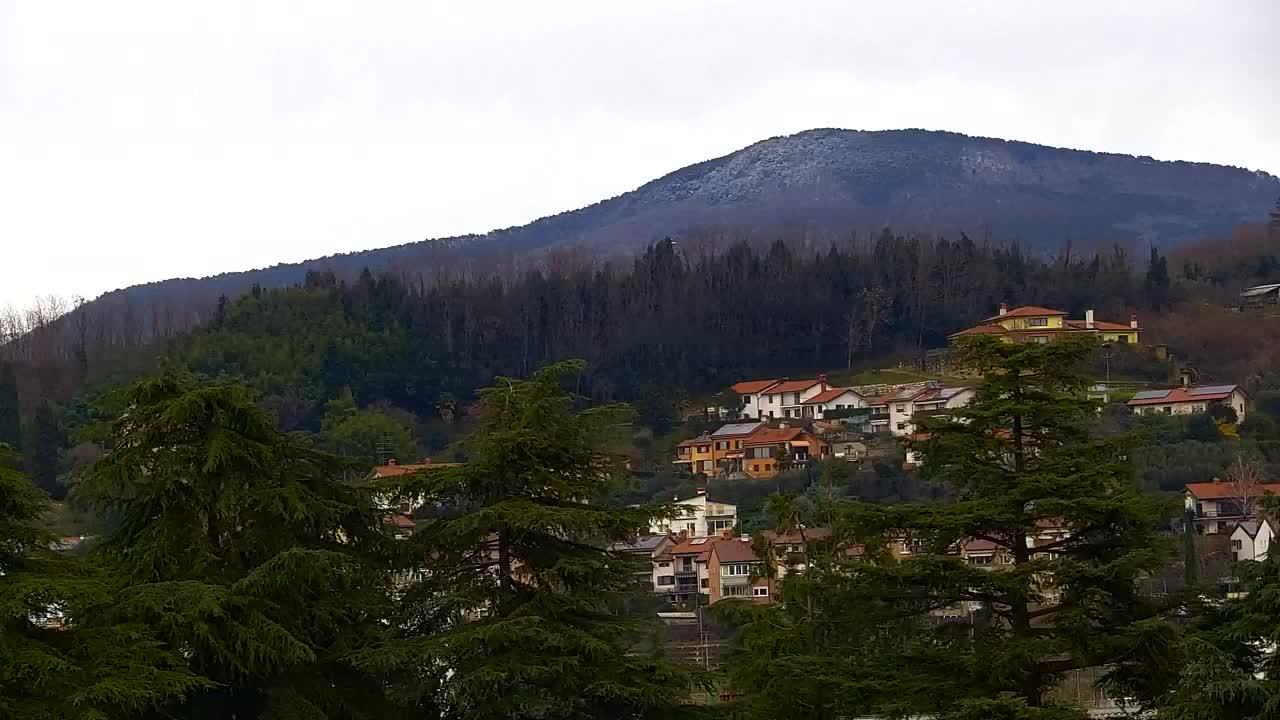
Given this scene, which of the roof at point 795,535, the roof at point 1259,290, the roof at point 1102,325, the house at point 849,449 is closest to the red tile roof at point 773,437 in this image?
the house at point 849,449

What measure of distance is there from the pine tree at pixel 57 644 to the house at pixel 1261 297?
88329mm

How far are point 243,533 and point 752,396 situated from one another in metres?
69.0

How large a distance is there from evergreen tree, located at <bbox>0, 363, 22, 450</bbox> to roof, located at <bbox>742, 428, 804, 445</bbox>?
98.0 ft

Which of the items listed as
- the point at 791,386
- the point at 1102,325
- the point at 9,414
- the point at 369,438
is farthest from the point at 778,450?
the point at 9,414

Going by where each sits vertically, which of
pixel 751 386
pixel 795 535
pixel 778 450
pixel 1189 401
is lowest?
pixel 778 450

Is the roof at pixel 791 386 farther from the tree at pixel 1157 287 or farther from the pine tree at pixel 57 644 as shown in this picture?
the pine tree at pixel 57 644

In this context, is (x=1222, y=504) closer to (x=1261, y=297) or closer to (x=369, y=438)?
(x=369, y=438)

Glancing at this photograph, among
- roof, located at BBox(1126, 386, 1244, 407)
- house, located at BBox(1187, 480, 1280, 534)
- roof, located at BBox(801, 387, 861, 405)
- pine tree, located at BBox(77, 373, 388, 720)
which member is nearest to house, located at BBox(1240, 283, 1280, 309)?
roof, located at BBox(1126, 386, 1244, 407)

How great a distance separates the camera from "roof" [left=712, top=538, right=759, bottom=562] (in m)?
49.9

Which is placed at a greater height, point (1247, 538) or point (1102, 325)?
point (1102, 325)

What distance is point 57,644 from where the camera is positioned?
33.9ft

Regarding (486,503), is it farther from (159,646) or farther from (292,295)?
(292,295)

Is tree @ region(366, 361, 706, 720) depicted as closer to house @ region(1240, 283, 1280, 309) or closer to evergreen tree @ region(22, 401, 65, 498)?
evergreen tree @ region(22, 401, 65, 498)

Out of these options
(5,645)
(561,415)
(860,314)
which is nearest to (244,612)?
(5,645)
